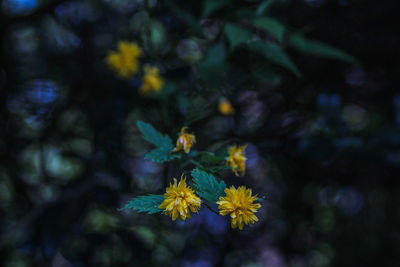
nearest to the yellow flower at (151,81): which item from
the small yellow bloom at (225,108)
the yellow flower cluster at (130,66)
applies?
the yellow flower cluster at (130,66)

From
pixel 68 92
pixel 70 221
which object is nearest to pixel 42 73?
pixel 68 92

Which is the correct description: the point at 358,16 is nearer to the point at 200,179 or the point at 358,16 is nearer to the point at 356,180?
the point at 356,180

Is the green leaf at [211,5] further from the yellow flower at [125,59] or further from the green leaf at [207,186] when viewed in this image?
the yellow flower at [125,59]

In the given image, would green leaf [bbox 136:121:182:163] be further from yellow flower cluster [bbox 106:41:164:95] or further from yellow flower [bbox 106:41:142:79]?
yellow flower [bbox 106:41:142:79]

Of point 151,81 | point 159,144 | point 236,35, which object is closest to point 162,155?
point 159,144

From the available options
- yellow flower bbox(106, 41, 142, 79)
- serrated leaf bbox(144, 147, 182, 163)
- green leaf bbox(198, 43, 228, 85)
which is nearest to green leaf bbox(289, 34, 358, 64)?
green leaf bbox(198, 43, 228, 85)

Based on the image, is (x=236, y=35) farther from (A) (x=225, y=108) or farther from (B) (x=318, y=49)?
(A) (x=225, y=108)

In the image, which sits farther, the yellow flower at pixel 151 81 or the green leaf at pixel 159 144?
the yellow flower at pixel 151 81
